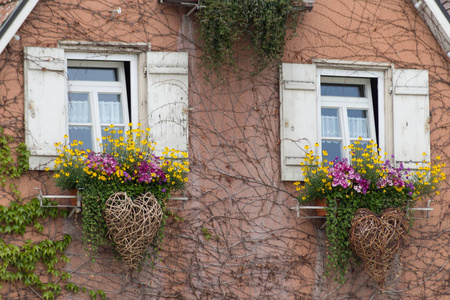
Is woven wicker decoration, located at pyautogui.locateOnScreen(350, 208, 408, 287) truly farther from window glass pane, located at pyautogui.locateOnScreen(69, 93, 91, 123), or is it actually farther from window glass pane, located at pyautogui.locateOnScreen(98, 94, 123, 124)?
window glass pane, located at pyautogui.locateOnScreen(69, 93, 91, 123)

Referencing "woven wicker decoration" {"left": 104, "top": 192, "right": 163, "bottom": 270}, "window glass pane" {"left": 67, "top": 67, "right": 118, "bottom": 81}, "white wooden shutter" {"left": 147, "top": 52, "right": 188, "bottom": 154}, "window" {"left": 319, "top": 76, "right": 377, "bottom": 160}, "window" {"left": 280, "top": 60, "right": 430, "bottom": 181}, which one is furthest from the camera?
"window" {"left": 319, "top": 76, "right": 377, "bottom": 160}

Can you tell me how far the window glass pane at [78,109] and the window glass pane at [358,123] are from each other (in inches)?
113

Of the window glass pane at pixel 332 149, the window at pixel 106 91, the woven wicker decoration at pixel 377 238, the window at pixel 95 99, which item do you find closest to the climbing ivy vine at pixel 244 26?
A: the window at pixel 106 91

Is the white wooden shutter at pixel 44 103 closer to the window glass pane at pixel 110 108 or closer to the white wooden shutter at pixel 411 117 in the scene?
the window glass pane at pixel 110 108

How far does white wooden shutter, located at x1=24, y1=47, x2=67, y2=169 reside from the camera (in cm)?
852

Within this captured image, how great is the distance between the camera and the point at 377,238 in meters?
8.61

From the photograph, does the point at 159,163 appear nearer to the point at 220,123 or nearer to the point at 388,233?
the point at 220,123

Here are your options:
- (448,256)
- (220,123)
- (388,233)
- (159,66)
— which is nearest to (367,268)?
(388,233)

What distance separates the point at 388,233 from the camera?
8648 mm

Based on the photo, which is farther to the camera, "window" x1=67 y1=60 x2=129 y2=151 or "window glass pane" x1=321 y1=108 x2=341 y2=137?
"window glass pane" x1=321 y1=108 x2=341 y2=137

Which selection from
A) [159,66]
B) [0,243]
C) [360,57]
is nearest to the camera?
[0,243]

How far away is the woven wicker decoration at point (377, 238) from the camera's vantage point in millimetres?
8594

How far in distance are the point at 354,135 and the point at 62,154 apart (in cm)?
323

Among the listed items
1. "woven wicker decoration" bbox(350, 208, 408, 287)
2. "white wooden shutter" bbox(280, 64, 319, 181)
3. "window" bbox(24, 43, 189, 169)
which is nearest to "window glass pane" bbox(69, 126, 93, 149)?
"window" bbox(24, 43, 189, 169)
